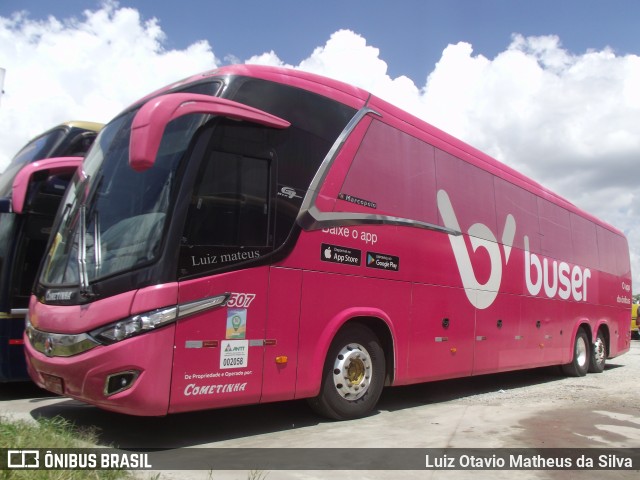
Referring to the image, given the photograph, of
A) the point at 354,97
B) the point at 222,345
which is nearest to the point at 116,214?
the point at 222,345

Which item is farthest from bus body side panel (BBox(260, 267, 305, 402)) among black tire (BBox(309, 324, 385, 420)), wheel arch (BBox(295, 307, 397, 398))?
black tire (BBox(309, 324, 385, 420))

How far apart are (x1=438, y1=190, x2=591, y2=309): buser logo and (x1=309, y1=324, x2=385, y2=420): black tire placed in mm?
2427

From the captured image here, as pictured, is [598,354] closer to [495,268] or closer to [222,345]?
[495,268]

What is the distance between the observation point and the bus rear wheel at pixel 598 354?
1396 centimetres

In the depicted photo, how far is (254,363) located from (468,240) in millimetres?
4753

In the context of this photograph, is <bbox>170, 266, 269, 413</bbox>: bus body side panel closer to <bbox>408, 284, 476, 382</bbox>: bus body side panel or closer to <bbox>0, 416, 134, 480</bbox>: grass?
<bbox>0, 416, 134, 480</bbox>: grass

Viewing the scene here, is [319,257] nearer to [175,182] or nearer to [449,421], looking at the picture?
[175,182]

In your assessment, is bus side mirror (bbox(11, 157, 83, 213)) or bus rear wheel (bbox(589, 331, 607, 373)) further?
bus rear wheel (bbox(589, 331, 607, 373))

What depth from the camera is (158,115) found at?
461 centimetres

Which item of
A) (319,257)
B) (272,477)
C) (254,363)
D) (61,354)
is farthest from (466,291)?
(61,354)

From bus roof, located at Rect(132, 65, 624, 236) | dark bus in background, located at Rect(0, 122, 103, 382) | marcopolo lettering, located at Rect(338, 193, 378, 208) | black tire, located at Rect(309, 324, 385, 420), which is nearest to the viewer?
bus roof, located at Rect(132, 65, 624, 236)

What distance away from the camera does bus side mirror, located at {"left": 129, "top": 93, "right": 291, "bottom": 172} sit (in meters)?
4.49

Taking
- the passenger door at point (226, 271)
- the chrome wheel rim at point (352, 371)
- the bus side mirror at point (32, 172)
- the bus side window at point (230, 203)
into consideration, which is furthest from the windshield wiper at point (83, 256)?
the chrome wheel rim at point (352, 371)

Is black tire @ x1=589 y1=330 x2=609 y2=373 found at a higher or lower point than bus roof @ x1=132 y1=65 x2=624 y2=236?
lower
